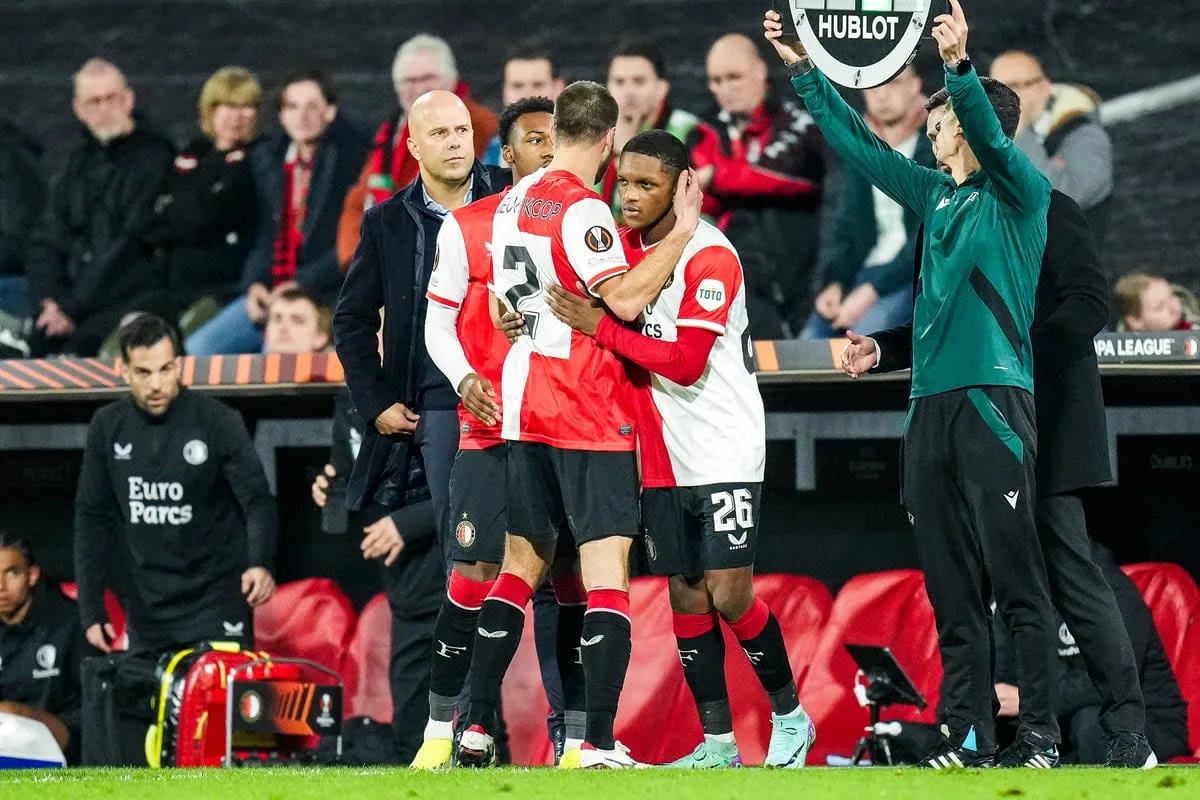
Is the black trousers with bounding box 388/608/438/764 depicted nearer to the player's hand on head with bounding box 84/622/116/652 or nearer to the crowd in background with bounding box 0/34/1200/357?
the player's hand on head with bounding box 84/622/116/652

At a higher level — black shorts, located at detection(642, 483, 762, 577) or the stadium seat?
black shorts, located at detection(642, 483, 762, 577)

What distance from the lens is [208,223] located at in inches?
349

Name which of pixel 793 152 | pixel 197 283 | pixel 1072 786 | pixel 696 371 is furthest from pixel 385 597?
pixel 1072 786

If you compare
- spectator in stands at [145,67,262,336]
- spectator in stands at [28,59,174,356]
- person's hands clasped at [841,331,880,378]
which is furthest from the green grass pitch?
spectator in stands at [28,59,174,356]

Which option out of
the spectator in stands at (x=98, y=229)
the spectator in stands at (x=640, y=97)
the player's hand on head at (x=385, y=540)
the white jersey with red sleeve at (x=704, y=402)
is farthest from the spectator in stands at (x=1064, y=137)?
the spectator in stands at (x=98, y=229)

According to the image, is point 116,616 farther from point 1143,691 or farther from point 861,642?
point 1143,691

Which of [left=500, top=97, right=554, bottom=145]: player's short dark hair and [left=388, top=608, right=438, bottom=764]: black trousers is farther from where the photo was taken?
[left=388, top=608, right=438, bottom=764]: black trousers

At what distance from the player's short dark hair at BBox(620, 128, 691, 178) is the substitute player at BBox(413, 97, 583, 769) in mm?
427

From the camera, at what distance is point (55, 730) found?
7.26 meters

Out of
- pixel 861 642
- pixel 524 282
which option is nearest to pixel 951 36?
pixel 524 282

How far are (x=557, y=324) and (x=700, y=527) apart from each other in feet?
2.34

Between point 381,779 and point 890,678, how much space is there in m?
2.68

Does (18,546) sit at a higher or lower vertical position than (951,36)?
lower

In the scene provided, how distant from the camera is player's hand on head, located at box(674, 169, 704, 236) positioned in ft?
15.7
